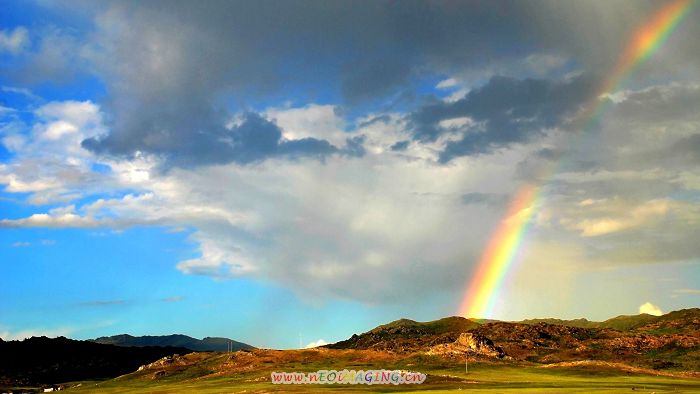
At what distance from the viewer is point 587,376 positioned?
587 ft

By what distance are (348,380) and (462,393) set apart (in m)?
71.1

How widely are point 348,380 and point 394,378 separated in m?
20.6

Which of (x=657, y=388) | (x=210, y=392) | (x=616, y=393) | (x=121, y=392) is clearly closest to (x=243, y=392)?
(x=210, y=392)

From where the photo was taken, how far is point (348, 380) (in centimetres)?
18475

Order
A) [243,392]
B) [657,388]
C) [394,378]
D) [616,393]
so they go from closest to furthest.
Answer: [616,393], [657,388], [243,392], [394,378]

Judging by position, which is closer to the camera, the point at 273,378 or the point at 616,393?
the point at 616,393

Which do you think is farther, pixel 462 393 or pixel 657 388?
pixel 657 388

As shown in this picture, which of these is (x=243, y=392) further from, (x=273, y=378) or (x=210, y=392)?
(x=273, y=378)

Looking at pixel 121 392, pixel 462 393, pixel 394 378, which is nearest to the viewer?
pixel 462 393

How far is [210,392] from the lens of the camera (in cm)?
15925

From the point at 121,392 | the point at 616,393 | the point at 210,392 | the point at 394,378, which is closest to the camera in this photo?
the point at 616,393

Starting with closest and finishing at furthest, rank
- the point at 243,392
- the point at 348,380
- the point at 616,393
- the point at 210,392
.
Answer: the point at 616,393
the point at 243,392
the point at 210,392
the point at 348,380

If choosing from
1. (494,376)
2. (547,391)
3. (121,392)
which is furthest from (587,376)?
(121,392)

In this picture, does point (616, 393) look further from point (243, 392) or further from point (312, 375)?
point (312, 375)
